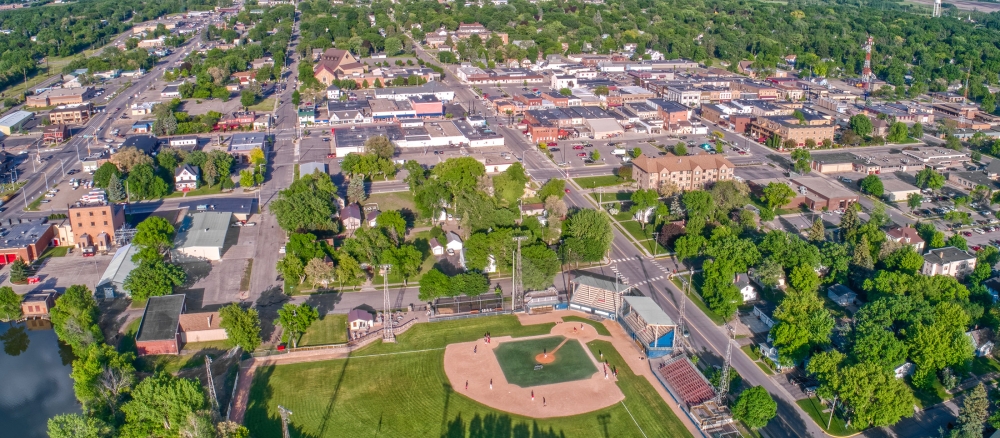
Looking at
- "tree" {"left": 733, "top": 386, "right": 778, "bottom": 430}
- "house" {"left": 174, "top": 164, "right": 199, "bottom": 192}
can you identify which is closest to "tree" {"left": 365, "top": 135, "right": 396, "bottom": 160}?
"house" {"left": 174, "top": 164, "right": 199, "bottom": 192}

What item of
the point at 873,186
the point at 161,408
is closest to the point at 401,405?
the point at 161,408

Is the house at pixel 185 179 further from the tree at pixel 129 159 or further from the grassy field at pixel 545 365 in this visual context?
the grassy field at pixel 545 365

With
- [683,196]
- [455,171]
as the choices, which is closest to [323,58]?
[455,171]

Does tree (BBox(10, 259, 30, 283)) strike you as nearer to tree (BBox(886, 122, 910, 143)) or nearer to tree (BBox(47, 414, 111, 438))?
tree (BBox(47, 414, 111, 438))

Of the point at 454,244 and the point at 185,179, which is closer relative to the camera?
the point at 454,244

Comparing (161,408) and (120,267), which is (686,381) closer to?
(161,408)

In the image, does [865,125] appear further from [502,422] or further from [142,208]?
[142,208]

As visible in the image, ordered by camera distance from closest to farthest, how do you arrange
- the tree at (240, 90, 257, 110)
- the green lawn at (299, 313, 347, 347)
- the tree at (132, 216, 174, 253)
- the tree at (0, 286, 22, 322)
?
the green lawn at (299, 313, 347, 347)
the tree at (0, 286, 22, 322)
the tree at (132, 216, 174, 253)
the tree at (240, 90, 257, 110)

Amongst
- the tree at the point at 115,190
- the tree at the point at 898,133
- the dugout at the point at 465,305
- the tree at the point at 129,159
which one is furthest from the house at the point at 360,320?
the tree at the point at 898,133
